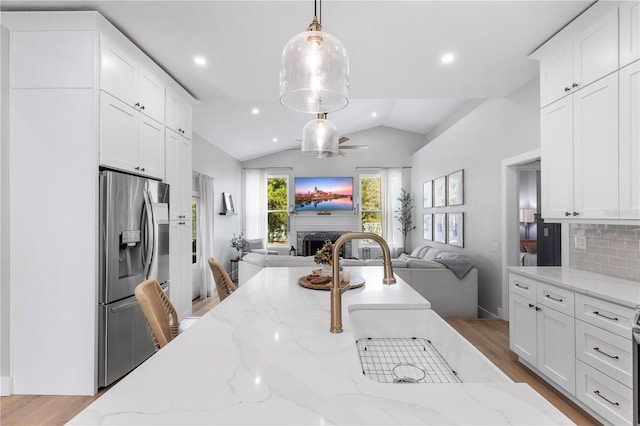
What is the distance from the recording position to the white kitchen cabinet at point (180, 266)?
327 centimetres

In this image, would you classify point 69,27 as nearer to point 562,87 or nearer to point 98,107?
point 98,107

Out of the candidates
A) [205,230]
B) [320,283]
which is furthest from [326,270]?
[205,230]

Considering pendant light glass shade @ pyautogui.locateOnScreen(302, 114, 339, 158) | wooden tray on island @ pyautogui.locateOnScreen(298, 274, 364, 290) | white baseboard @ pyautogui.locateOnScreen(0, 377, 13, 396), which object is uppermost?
pendant light glass shade @ pyautogui.locateOnScreen(302, 114, 339, 158)

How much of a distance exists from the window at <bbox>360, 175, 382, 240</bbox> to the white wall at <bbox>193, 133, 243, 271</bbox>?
9.90 feet

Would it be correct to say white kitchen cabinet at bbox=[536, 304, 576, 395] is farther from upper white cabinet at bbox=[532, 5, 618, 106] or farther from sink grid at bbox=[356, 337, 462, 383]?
upper white cabinet at bbox=[532, 5, 618, 106]

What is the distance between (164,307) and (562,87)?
120 inches

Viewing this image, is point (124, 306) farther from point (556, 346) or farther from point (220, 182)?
point (220, 182)

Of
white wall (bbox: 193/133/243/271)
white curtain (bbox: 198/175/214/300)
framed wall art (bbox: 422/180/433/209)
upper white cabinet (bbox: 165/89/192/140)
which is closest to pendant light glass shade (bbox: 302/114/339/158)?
upper white cabinet (bbox: 165/89/192/140)

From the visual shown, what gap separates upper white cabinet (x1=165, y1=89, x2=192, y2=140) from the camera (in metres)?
3.21

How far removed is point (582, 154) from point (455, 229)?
3.12m

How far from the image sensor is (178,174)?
343 centimetres

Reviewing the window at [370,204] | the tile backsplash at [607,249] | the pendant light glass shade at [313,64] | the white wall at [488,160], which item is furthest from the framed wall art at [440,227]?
the pendant light glass shade at [313,64]

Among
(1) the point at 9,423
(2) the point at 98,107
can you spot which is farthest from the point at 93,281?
(2) the point at 98,107

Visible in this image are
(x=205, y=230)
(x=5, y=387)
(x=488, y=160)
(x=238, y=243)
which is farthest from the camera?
(x=238, y=243)
